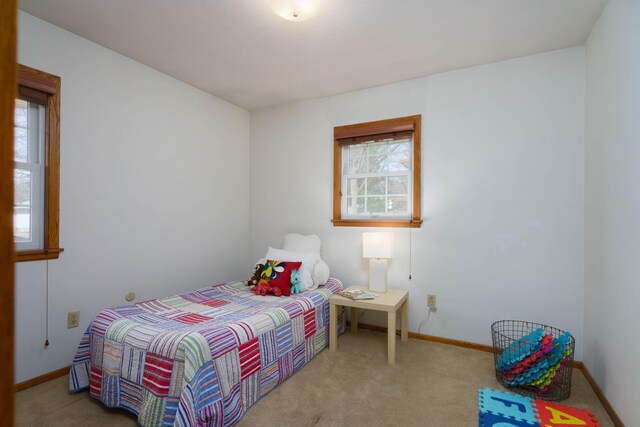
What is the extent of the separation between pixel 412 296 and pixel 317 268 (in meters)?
0.96

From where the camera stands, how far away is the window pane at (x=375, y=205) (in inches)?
132

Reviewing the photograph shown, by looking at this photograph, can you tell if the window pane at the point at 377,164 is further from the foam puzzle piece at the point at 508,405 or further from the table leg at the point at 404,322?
the foam puzzle piece at the point at 508,405

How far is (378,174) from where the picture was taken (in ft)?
11.0

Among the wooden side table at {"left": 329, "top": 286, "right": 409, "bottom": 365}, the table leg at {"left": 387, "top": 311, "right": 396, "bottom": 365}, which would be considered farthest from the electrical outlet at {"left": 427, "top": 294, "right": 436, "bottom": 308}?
the table leg at {"left": 387, "top": 311, "right": 396, "bottom": 365}

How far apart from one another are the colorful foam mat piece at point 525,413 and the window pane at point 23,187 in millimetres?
3241

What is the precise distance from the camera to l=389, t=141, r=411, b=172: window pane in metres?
3.23

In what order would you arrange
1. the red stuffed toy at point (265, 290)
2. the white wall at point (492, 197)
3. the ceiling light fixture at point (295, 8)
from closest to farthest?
the ceiling light fixture at point (295, 8), the white wall at point (492, 197), the red stuffed toy at point (265, 290)

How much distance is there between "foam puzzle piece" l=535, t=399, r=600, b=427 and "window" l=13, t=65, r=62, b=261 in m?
3.35

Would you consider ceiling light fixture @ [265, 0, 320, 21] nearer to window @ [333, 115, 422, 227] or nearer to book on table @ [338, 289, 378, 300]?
window @ [333, 115, 422, 227]

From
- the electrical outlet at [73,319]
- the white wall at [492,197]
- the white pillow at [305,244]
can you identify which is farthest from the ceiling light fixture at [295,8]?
the electrical outlet at [73,319]

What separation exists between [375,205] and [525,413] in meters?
2.06

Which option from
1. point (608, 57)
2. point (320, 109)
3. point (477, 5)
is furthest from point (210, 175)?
point (608, 57)

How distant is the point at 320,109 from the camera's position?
143 inches

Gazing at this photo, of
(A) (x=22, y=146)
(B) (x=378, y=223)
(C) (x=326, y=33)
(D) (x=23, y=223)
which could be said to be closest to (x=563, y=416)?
(B) (x=378, y=223)
